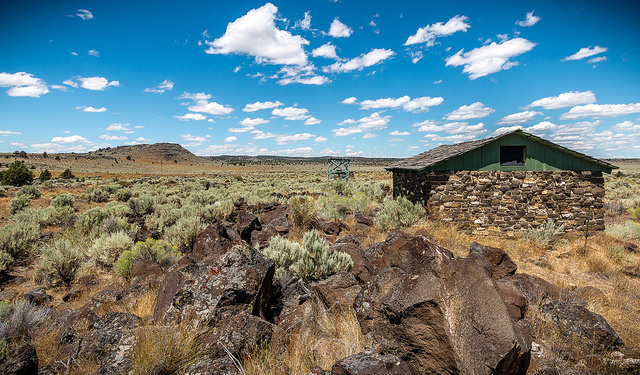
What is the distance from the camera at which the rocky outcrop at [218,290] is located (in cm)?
344

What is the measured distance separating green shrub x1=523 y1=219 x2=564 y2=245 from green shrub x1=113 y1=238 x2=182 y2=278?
10.2 metres

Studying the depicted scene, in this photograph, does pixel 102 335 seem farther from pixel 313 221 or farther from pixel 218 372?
pixel 313 221

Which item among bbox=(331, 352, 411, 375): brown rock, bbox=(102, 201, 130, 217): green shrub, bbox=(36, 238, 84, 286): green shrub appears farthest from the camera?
bbox=(102, 201, 130, 217): green shrub

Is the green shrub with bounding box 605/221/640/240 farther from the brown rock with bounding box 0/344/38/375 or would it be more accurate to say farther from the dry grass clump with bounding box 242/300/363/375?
the brown rock with bounding box 0/344/38/375

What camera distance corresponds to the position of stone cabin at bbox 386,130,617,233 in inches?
380

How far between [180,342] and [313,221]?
667 cm

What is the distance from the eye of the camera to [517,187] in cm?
981

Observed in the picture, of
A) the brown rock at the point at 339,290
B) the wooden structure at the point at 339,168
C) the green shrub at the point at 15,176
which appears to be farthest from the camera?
the wooden structure at the point at 339,168

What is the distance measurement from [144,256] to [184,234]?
184 cm

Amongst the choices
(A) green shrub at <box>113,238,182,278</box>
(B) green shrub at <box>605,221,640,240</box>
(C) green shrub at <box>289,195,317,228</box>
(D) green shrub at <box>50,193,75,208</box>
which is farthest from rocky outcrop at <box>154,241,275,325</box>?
(D) green shrub at <box>50,193,75,208</box>

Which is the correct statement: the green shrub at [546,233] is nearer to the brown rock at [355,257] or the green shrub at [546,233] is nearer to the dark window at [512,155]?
the dark window at [512,155]

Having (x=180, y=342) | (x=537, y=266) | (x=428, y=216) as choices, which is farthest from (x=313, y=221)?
(x=180, y=342)

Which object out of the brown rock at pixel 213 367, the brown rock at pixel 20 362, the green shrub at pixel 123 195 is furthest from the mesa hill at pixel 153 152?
the brown rock at pixel 213 367

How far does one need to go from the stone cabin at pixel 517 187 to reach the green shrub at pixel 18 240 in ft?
37.4
